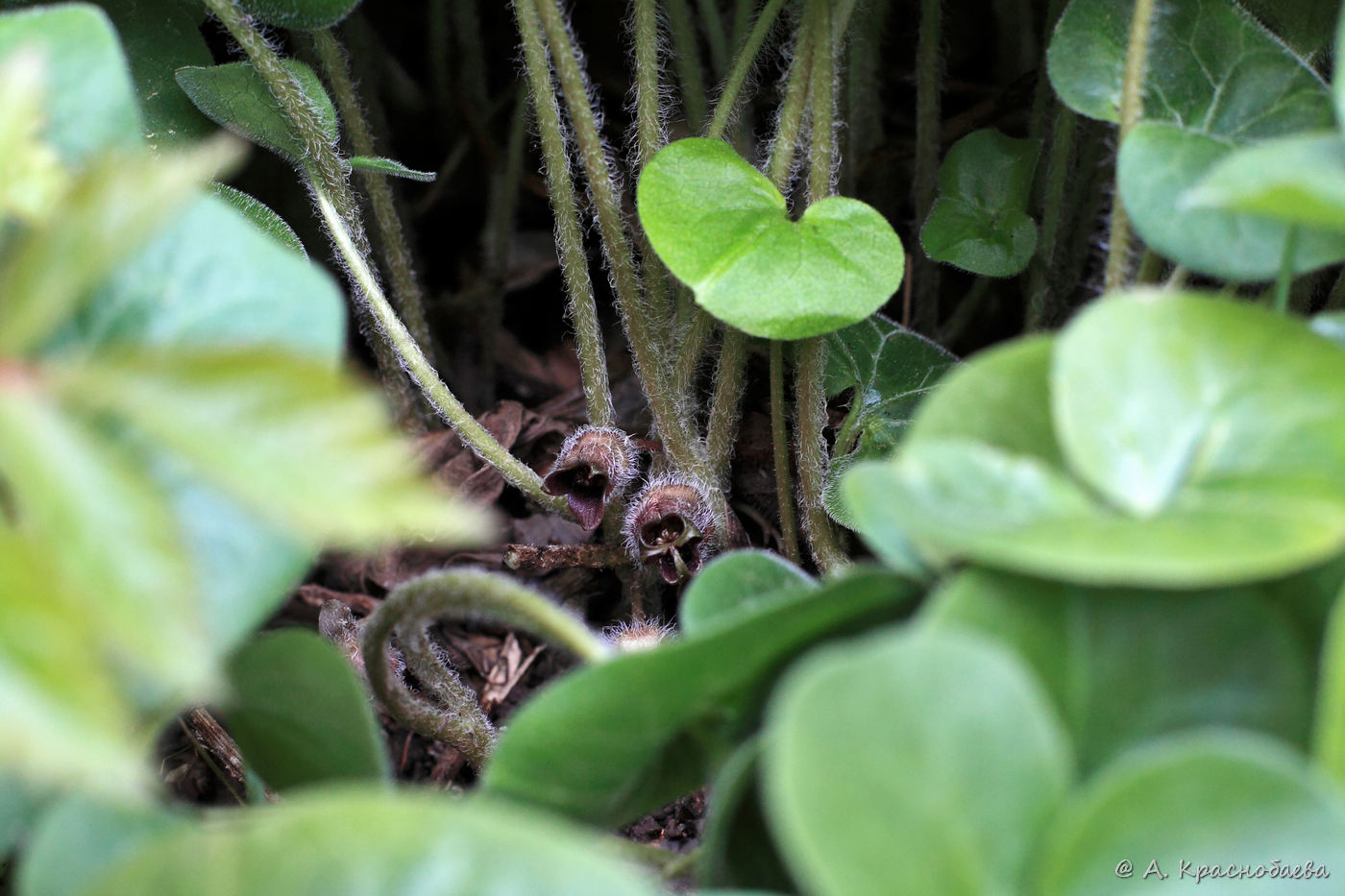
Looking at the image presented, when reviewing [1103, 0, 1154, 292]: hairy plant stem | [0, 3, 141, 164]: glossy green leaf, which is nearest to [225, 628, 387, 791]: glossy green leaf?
[0, 3, 141, 164]: glossy green leaf

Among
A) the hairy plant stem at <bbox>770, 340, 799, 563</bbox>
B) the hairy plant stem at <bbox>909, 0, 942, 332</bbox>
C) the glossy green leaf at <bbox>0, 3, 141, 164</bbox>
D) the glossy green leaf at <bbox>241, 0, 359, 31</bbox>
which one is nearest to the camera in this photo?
the glossy green leaf at <bbox>0, 3, 141, 164</bbox>

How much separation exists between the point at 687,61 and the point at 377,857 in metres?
0.71

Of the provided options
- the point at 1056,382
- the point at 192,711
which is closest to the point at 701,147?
the point at 1056,382

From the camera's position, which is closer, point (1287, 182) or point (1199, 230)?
point (1287, 182)

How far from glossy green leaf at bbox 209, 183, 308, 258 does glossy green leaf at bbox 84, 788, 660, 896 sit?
49 centimetres

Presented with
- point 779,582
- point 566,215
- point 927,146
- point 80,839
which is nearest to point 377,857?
point 80,839

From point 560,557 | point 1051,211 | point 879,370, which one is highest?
point 1051,211

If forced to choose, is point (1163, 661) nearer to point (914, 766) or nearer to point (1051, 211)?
point (914, 766)

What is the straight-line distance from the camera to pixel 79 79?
438mm

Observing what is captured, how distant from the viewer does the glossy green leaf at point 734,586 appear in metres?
0.46

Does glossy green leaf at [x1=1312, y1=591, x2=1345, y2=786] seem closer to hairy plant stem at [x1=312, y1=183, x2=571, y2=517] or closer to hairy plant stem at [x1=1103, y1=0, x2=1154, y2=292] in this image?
hairy plant stem at [x1=1103, y1=0, x2=1154, y2=292]

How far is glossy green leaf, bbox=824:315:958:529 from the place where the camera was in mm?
832

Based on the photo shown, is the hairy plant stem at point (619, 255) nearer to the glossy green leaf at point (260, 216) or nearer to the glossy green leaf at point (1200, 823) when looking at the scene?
the glossy green leaf at point (260, 216)

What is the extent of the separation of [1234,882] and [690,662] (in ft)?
0.62
